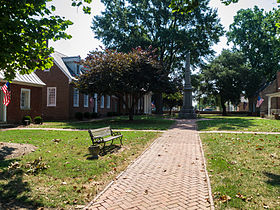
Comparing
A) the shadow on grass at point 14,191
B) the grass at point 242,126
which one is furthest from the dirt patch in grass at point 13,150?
the grass at point 242,126

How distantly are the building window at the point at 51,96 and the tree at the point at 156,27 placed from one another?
11.6m

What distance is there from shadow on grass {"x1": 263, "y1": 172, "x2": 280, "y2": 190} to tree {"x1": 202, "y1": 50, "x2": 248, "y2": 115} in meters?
37.1

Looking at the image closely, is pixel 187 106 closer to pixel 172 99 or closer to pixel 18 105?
pixel 18 105

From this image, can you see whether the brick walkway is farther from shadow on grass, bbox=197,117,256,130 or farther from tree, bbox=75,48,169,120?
tree, bbox=75,48,169,120

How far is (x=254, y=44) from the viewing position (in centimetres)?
4412

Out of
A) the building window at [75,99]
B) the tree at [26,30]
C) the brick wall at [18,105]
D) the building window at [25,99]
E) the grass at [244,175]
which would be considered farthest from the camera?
the building window at [75,99]

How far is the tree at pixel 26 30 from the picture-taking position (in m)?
6.22

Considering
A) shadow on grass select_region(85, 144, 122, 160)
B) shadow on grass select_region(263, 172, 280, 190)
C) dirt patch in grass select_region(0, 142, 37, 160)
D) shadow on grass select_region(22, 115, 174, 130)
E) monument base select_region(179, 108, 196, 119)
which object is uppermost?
monument base select_region(179, 108, 196, 119)

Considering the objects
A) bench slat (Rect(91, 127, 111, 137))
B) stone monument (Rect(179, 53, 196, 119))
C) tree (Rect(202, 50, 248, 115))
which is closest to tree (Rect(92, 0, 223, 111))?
stone monument (Rect(179, 53, 196, 119))

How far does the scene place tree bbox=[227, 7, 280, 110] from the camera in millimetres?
41938

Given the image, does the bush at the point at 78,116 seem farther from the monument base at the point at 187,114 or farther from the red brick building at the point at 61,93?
the monument base at the point at 187,114

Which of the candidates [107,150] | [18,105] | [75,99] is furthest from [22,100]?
[107,150]

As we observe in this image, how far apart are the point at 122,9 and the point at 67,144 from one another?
2773cm


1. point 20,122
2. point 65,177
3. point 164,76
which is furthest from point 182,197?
point 20,122
